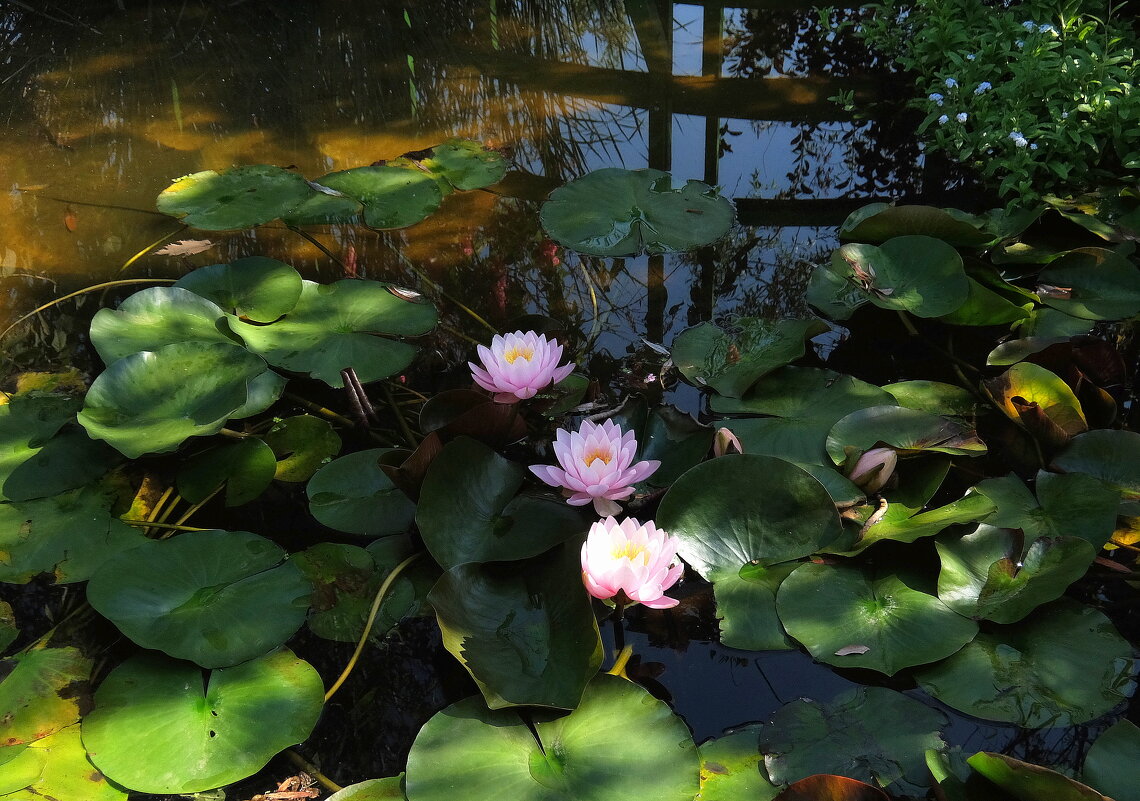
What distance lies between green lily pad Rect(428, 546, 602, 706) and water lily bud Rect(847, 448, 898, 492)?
0.56 m

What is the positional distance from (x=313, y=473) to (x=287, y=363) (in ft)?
0.86

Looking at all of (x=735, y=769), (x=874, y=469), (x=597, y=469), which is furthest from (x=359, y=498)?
(x=874, y=469)

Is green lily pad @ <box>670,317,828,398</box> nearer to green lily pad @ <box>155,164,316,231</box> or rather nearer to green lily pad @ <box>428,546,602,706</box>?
green lily pad @ <box>428,546,602,706</box>

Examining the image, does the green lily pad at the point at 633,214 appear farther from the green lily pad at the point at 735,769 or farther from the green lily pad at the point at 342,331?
the green lily pad at the point at 735,769

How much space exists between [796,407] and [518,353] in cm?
61

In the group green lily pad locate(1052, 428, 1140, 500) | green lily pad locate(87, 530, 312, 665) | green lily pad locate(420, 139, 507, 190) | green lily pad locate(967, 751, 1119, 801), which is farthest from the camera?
green lily pad locate(420, 139, 507, 190)

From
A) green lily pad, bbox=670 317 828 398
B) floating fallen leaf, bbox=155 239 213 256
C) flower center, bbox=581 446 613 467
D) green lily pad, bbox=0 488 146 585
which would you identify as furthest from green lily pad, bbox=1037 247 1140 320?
floating fallen leaf, bbox=155 239 213 256

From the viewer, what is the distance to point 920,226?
2186 mm

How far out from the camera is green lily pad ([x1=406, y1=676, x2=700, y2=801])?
1.16 m

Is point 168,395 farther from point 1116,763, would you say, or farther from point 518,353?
point 1116,763

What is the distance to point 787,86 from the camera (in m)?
3.21

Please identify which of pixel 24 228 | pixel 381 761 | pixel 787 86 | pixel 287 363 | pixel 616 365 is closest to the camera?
pixel 381 761

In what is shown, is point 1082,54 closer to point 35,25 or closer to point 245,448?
point 245,448

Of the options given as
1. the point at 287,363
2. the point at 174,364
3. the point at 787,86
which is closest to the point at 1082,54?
the point at 787,86
